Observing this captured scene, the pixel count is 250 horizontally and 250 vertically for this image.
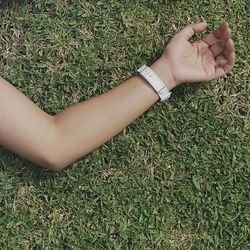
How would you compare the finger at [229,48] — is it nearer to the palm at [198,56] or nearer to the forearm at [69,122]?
the palm at [198,56]

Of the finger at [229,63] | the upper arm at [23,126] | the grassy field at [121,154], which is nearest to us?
the upper arm at [23,126]

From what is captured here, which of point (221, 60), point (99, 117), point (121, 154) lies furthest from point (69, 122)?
point (221, 60)

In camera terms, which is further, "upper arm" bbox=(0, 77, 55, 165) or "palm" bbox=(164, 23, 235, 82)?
"palm" bbox=(164, 23, 235, 82)

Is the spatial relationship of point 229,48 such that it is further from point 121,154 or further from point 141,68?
point 121,154

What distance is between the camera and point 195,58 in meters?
2.68

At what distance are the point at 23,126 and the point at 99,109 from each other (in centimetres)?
37

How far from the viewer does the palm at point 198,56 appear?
2.66 m

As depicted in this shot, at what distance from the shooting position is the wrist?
266cm

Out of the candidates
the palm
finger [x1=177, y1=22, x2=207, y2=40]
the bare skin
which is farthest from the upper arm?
finger [x1=177, y1=22, x2=207, y2=40]

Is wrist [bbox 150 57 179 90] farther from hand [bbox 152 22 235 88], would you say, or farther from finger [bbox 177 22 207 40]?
finger [bbox 177 22 207 40]

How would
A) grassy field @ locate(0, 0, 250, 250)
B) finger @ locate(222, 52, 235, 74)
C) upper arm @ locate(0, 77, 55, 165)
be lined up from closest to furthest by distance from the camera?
upper arm @ locate(0, 77, 55, 165) < finger @ locate(222, 52, 235, 74) < grassy field @ locate(0, 0, 250, 250)

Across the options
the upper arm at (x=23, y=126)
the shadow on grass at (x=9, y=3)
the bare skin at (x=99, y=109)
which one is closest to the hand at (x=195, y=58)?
the bare skin at (x=99, y=109)

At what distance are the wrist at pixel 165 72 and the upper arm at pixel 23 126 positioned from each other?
1.87ft

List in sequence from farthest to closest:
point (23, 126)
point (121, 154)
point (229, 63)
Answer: point (121, 154)
point (229, 63)
point (23, 126)
